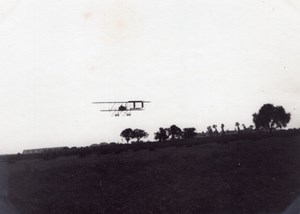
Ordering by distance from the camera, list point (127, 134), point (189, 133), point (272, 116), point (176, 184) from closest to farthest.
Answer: point (176, 184) → point (272, 116) → point (189, 133) → point (127, 134)

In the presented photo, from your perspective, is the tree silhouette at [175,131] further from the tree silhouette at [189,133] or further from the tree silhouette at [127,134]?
the tree silhouette at [127,134]

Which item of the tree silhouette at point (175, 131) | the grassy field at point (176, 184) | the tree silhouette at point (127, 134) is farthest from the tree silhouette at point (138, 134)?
the grassy field at point (176, 184)

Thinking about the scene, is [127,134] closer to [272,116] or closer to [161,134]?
[161,134]

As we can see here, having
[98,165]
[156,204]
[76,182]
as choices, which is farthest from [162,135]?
[156,204]

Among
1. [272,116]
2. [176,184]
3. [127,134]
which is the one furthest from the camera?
[127,134]

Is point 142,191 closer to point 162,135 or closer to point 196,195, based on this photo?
point 196,195

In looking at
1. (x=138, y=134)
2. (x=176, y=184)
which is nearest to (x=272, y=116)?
(x=138, y=134)
